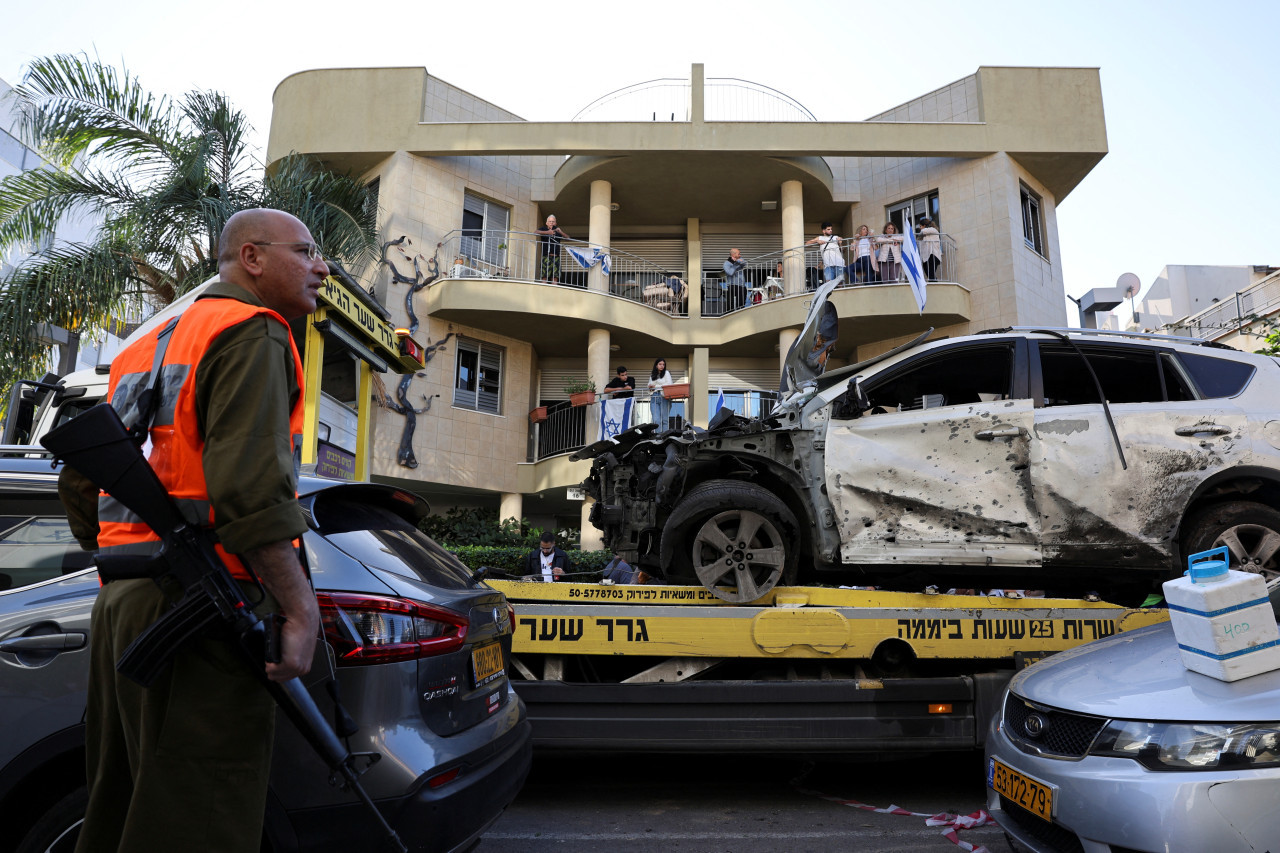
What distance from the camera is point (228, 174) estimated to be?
12.1m

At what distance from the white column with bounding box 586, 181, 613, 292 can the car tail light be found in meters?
15.0

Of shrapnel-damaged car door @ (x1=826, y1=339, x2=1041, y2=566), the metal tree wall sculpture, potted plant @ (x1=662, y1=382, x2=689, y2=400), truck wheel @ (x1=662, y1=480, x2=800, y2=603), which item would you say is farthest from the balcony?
truck wheel @ (x1=662, y1=480, x2=800, y2=603)

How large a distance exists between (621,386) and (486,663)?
13.7 meters

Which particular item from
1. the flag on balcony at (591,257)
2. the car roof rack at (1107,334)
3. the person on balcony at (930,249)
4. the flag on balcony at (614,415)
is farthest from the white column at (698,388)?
the car roof rack at (1107,334)

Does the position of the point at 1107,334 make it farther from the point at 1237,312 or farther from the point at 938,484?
the point at 1237,312

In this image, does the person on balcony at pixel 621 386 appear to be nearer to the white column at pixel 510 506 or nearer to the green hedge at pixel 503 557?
the white column at pixel 510 506

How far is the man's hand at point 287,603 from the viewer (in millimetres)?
1655

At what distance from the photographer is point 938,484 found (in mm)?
4930

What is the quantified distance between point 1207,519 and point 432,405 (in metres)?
13.8

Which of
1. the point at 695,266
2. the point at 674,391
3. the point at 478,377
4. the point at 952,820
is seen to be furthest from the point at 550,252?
the point at 952,820

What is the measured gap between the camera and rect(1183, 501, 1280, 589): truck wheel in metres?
4.80

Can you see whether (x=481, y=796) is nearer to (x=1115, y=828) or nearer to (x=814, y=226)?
(x=1115, y=828)

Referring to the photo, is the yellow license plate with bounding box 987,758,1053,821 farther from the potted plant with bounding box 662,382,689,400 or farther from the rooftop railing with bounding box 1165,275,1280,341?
the rooftop railing with bounding box 1165,275,1280,341

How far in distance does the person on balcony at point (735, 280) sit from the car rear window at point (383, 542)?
52.3 feet
